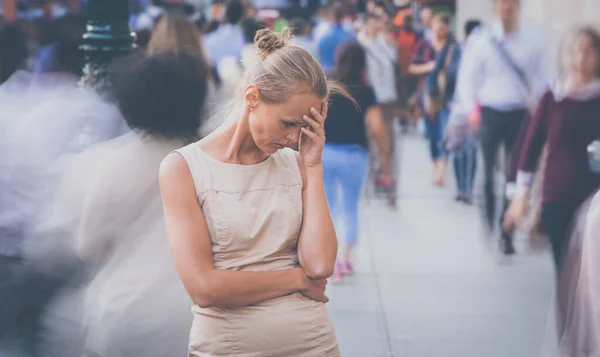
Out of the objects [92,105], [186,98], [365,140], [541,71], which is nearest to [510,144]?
[541,71]

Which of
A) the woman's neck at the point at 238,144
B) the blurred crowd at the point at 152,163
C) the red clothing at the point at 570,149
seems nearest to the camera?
the woman's neck at the point at 238,144

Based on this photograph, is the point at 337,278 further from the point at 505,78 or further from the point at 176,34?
the point at 176,34

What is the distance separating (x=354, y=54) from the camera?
28.2ft

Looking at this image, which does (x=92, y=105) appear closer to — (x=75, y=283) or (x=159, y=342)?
(x=75, y=283)

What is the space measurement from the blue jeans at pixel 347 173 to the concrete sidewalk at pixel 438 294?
46 centimetres

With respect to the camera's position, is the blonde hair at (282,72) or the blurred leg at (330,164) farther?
the blurred leg at (330,164)

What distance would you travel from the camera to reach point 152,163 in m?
3.37

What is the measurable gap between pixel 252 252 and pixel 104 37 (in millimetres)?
3096

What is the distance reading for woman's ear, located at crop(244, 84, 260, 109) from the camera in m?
2.88

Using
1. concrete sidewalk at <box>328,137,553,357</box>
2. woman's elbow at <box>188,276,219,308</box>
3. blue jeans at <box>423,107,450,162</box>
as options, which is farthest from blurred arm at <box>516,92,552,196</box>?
blue jeans at <box>423,107,450,162</box>

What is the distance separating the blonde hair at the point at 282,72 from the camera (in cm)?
285

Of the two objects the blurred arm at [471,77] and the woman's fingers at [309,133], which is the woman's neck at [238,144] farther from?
the blurred arm at [471,77]

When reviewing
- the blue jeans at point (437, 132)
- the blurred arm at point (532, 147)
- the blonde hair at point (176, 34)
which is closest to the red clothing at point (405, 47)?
the blue jeans at point (437, 132)

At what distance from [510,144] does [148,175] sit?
5.87 m
